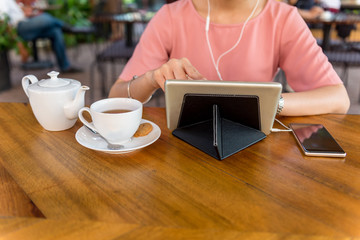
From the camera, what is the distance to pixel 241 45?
1.27 meters

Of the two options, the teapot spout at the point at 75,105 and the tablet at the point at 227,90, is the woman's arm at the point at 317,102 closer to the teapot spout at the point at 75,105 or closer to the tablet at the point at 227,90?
the tablet at the point at 227,90

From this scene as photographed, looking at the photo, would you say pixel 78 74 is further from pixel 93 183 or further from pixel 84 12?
pixel 93 183

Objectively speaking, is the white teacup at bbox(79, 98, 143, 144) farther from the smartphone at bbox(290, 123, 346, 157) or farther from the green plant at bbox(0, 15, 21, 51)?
the green plant at bbox(0, 15, 21, 51)

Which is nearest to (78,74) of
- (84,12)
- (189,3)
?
(84,12)

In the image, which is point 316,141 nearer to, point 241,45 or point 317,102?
point 317,102

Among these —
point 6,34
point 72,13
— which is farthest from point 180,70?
point 72,13

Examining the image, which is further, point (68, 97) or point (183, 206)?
point (68, 97)

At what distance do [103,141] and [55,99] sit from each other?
16 cm

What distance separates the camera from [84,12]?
6477 mm

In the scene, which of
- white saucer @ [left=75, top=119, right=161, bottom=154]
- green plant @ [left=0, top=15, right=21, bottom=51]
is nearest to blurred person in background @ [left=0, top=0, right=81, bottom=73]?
green plant @ [left=0, top=15, right=21, bottom=51]

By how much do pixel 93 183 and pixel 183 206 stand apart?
0.61 ft

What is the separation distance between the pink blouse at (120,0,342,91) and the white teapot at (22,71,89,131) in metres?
0.45

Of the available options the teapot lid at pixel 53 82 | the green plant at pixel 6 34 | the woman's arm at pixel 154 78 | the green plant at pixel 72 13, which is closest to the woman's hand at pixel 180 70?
the woman's arm at pixel 154 78

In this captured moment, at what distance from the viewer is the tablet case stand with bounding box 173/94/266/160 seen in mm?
714
